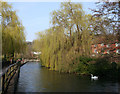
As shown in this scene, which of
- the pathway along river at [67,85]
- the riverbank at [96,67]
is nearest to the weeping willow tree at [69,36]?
the riverbank at [96,67]

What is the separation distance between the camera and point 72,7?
18641 millimetres

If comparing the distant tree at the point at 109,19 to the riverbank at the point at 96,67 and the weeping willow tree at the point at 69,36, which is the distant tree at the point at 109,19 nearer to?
the riverbank at the point at 96,67

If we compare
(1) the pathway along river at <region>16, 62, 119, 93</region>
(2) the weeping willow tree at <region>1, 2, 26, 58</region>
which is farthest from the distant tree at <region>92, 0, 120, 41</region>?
(2) the weeping willow tree at <region>1, 2, 26, 58</region>

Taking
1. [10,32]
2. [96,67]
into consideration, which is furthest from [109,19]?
[10,32]

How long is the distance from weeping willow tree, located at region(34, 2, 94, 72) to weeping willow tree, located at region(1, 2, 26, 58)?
14.8 feet

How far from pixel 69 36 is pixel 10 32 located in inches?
288

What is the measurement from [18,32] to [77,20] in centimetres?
810

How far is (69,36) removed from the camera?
1770 cm

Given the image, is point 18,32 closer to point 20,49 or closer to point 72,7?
point 20,49

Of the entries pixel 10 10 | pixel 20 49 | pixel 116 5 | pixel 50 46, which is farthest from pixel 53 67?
pixel 116 5

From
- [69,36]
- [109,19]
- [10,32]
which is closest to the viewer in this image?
[109,19]

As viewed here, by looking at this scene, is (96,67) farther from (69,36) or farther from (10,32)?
(10,32)

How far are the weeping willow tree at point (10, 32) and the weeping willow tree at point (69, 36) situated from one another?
178 inches

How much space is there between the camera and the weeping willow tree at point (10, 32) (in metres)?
19.1
